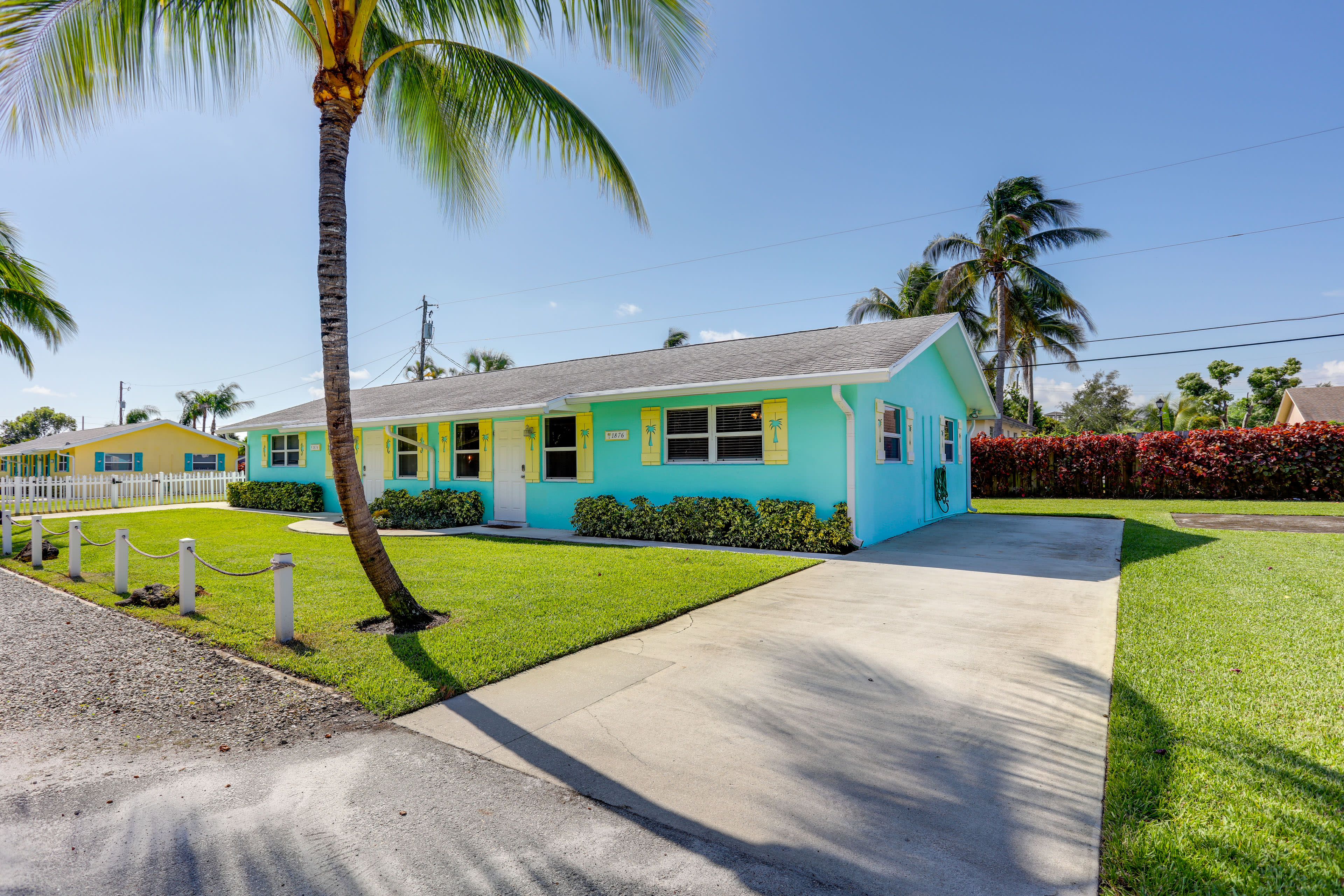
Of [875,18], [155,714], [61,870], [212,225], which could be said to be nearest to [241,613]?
[155,714]

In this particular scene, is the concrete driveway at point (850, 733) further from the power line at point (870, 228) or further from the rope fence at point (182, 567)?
the power line at point (870, 228)

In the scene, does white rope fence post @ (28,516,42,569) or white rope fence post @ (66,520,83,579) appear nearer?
white rope fence post @ (66,520,83,579)

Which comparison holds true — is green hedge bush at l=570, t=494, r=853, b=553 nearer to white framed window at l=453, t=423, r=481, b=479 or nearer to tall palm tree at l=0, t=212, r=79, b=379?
white framed window at l=453, t=423, r=481, b=479

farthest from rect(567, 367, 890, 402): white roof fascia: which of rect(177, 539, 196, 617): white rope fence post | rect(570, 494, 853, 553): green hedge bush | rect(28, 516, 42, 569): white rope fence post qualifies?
rect(28, 516, 42, 569): white rope fence post

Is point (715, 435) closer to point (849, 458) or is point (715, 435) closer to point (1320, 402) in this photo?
point (849, 458)

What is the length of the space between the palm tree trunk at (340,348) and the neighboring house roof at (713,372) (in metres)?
5.21

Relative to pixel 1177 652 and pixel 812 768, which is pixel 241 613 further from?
pixel 1177 652

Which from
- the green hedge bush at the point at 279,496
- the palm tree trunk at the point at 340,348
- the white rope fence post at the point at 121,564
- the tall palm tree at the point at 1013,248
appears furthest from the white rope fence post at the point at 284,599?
the tall palm tree at the point at 1013,248

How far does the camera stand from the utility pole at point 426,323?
108ft

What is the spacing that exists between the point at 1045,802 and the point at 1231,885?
2.19 ft

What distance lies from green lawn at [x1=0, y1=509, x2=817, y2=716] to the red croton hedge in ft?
51.1

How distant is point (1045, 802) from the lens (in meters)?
2.69

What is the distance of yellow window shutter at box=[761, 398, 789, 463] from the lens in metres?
10.4

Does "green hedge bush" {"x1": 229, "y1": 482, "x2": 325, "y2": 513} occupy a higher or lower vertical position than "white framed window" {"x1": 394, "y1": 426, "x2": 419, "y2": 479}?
lower
